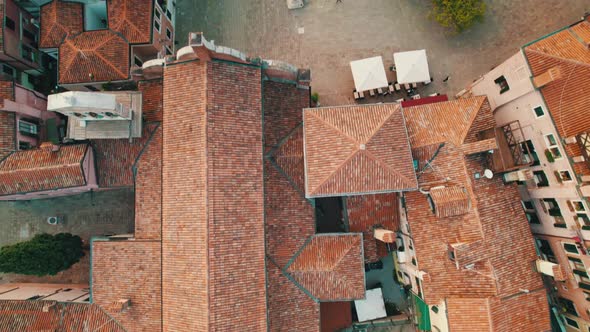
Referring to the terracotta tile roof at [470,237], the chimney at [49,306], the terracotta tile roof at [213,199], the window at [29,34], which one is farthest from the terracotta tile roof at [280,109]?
the window at [29,34]

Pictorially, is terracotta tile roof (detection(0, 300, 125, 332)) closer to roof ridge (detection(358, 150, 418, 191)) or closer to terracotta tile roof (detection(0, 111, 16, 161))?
terracotta tile roof (detection(0, 111, 16, 161))

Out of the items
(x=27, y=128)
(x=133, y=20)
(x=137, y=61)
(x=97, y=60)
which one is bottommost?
(x=27, y=128)

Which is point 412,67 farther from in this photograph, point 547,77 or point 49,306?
point 49,306

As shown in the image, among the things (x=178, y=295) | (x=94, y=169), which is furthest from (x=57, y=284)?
(x=178, y=295)

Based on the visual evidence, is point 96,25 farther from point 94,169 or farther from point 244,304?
point 244,304

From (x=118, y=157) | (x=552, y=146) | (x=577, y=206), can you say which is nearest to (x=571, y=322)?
(x=577, y=206)

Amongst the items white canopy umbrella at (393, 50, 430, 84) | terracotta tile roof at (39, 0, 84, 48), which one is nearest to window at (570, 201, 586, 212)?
white canopy umbrella at (393, 50, 430, 84)
